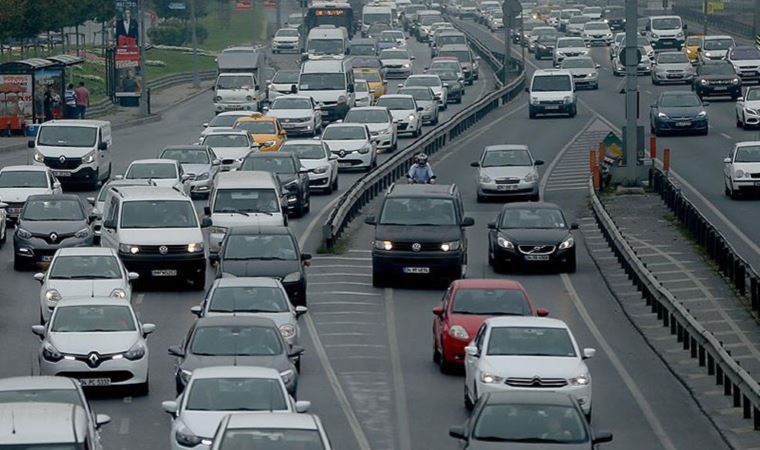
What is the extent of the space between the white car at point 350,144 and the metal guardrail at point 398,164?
1.20 meters

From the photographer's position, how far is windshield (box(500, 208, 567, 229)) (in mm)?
38594

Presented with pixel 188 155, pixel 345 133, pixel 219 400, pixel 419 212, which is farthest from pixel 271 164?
pixel 219 400

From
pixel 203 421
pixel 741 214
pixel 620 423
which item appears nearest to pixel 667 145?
pixel 741 214

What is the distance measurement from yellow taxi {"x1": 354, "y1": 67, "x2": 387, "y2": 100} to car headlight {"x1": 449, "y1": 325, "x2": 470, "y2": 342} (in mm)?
53610

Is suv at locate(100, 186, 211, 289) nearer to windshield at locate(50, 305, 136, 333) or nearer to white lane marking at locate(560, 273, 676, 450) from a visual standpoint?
white lane marking at locate(560, 273, 676, 450)

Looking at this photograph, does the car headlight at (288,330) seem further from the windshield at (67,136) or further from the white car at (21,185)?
the windshield at (67,136)

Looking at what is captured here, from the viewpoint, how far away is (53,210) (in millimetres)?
39500

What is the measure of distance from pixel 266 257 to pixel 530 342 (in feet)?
33.0

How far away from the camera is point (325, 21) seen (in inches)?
4407

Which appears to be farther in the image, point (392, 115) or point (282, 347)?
point (392, 115)

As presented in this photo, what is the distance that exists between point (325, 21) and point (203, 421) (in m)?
92.3

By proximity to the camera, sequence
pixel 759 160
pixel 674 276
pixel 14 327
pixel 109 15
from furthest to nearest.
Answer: pixel 109 15 → pixel 759 160 → pixel 674 276 → pixel 14 327

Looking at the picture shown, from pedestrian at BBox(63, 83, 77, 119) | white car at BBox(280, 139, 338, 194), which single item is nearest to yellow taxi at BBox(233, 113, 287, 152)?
white car at BBox(280, 139, 338, 194)

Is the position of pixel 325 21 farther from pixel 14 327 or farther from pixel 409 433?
pixel 409 433
